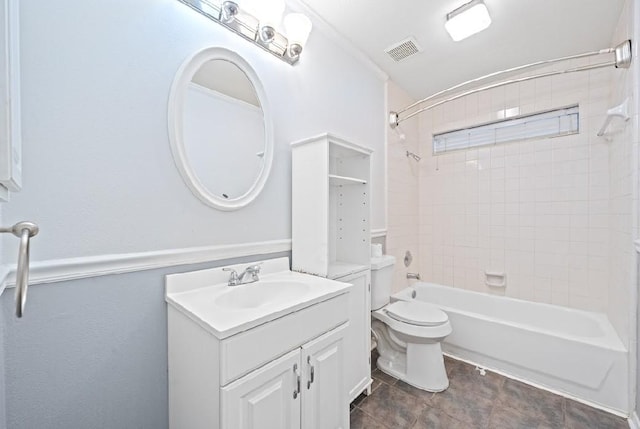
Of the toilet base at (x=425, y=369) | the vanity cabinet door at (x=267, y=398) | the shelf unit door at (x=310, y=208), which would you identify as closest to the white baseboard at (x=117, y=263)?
the shelf unit door at (x=310, y=208)

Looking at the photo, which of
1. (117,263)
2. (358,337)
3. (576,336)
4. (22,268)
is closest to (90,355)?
(117,263)

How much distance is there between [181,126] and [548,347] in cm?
256

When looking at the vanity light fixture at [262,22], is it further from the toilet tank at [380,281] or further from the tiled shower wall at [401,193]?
the toilet tank at [380,281]

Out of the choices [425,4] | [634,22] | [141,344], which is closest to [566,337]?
[634,22]

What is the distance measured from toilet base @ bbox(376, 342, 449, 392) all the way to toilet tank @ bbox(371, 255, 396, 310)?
13.8 inches

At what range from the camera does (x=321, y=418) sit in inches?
43.3

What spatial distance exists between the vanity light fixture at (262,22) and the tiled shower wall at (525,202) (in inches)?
77.3

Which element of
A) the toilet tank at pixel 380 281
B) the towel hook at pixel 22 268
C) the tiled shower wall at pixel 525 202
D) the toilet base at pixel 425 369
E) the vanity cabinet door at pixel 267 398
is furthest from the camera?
the tiled shower wall at pixel 525 202

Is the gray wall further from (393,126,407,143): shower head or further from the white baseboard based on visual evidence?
(393,126,407,143): shower head

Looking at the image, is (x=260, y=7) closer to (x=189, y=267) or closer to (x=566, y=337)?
(x=189, y=267)

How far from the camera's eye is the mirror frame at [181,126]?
111cm

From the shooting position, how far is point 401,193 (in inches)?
105

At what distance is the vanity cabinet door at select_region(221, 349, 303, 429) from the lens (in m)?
0.80

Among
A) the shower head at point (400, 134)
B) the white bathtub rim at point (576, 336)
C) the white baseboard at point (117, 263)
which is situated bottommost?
the white bathtub rim at point (576, 336)
